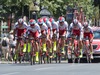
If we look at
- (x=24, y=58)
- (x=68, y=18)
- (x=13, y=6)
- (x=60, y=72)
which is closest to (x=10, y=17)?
(x=13, y=6)

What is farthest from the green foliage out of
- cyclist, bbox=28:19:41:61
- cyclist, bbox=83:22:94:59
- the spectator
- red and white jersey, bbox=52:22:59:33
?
cyclist, bbox=28:19:41:61

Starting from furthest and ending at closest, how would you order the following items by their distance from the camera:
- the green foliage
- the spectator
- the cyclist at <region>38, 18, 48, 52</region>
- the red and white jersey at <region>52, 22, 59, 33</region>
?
Result: the green foliage
the spectator
the red and white jersey at <region>52, 22, 59, 33</region>
the cyclist at <region>38, 18, 48, 52</region>

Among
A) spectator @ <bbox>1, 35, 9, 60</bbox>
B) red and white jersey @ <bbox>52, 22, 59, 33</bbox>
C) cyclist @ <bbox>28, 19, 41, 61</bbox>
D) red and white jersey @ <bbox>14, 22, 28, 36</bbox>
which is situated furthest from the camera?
spectator @ <bbox>1, 35, 9, 60</bbox>

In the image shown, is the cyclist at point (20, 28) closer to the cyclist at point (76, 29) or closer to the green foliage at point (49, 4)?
the cyclist at point (76, 29)

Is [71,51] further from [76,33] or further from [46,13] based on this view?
[46,13]

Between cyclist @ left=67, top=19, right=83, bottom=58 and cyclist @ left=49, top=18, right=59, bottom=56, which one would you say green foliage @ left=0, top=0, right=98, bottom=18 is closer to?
cyclist @ left=49, top=18, right=59, bottom=56

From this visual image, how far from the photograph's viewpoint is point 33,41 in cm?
2302

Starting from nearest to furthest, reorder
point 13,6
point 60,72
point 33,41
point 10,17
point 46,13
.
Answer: point 60,72, point 33,41, point 46,13, point 13,6, point 10,17

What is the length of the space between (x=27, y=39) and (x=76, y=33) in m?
2.37

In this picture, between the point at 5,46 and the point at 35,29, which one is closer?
the point at 35,29

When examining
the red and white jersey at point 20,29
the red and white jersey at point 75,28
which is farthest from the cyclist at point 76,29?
the red and white jersey at point 20,29

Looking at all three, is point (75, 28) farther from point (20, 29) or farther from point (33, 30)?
point (20, 29)

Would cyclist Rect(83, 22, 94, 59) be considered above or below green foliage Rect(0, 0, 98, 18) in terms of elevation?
below

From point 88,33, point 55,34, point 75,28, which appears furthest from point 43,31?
point 88,33
